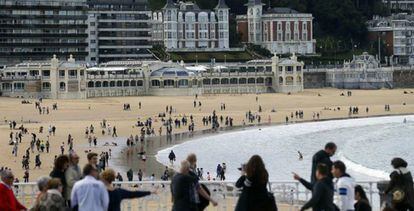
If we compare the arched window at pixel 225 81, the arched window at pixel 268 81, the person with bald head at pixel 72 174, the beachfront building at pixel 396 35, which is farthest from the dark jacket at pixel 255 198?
the beachfront building at pixel 396 35

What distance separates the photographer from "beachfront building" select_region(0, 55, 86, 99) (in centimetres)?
8881

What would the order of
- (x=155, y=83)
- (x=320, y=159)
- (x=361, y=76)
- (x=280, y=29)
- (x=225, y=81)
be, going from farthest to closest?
(x=280, y=29) < (x=361, y=76) < (x=225, y=81) < (x=155, y=83) < (x=320, y=159)

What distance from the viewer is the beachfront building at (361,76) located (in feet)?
360

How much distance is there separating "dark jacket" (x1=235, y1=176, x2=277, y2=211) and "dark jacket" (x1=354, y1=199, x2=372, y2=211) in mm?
1442

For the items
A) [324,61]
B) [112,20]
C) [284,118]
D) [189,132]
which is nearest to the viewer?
[189,132]

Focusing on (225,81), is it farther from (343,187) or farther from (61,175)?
(343,187)

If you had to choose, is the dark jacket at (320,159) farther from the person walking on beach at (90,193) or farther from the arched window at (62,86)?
the arched window at (62,86)

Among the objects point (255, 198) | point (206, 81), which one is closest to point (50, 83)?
point (206, 81)

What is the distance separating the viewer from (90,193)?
1248 centimetres

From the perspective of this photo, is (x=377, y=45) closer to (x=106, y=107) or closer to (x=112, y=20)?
(x=112, y=20)

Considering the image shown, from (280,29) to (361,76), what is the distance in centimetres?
1504

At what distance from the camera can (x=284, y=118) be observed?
7144 centimetres

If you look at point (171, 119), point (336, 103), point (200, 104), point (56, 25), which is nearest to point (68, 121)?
point (171, 119)

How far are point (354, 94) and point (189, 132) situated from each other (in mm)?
41162
